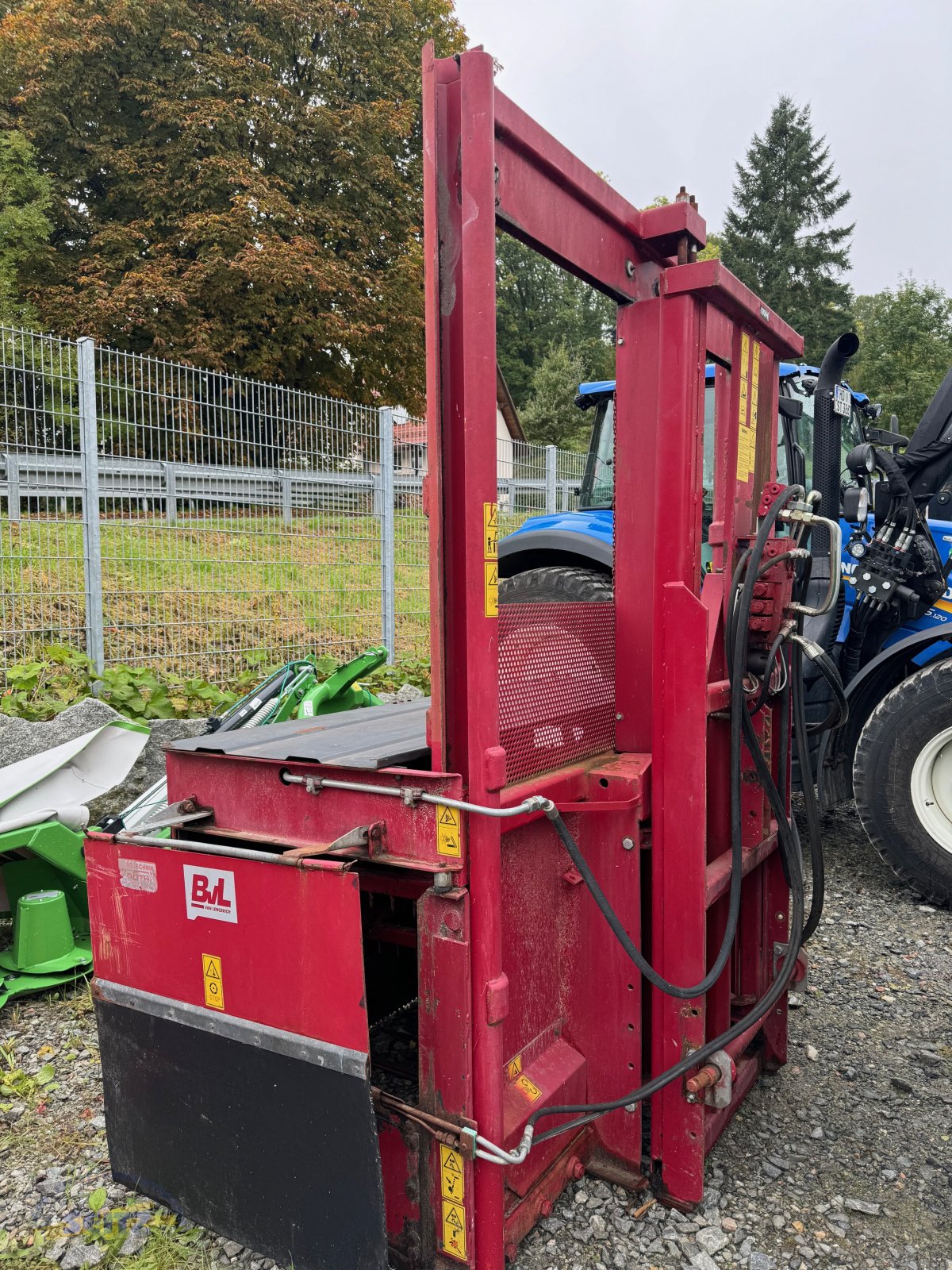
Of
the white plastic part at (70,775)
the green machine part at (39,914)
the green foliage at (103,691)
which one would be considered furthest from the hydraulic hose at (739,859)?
the green foliage at (103,691)

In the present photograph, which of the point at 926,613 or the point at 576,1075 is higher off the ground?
the point at 926,613

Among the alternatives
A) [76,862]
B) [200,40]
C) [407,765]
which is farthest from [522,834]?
[200,40]

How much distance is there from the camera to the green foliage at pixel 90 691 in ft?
15.3

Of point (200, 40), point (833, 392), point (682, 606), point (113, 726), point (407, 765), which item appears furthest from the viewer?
point (200, 40)

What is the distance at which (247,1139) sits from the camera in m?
1.82

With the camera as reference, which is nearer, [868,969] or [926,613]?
[868,969]

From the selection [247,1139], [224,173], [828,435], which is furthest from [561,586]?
[224,173]

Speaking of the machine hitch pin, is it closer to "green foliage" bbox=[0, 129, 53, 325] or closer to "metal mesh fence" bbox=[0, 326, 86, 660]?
"metal mesh fence" bbox=[0, 326, 86, 660]

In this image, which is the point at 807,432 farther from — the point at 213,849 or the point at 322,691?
the point at 213,849

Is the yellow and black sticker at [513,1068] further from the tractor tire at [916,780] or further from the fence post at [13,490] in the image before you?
the fence post at [13,490]

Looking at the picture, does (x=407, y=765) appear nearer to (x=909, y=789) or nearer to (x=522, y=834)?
(x=522, y=834)

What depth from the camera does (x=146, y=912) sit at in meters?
1.95

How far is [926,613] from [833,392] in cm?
114

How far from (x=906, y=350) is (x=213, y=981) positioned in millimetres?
31686
